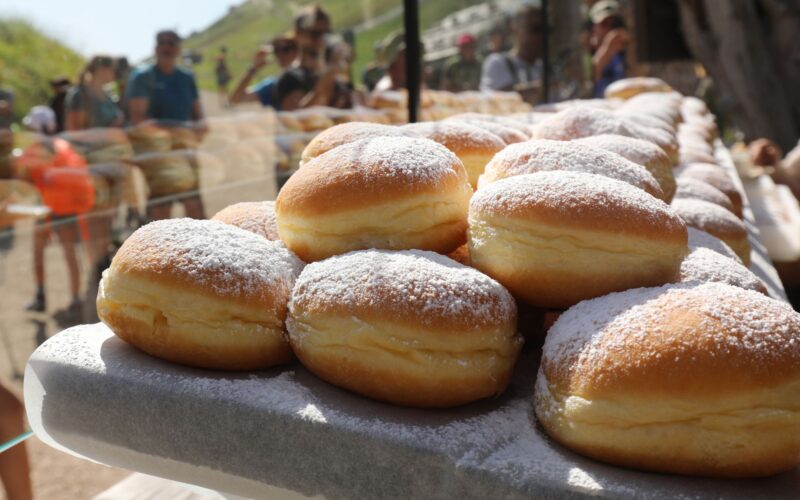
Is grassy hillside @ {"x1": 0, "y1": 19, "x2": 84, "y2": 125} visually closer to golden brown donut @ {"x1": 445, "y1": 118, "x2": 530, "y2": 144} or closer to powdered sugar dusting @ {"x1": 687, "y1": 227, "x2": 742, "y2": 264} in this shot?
golden brown donut @ {"x1": 445, "y1": 118, "x2": 530, "y2": 144}

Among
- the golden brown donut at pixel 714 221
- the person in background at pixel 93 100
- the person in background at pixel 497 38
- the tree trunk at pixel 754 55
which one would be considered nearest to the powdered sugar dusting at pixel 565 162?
the golden brown donut at pixel 714 221

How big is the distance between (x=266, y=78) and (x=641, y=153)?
4.79 ft

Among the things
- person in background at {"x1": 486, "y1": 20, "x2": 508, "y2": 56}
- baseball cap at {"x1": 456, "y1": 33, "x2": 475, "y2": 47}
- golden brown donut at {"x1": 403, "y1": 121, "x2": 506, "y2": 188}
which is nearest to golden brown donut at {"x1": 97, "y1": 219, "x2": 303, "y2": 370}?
golden brown donut at {"x1": 403, "y1": 121, "x2": 506, "y2": 188}

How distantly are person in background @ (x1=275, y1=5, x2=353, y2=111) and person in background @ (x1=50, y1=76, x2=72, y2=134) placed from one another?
59 centimetres

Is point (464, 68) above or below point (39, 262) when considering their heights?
above

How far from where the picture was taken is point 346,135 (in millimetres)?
820

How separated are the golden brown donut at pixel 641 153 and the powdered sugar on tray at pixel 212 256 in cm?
46

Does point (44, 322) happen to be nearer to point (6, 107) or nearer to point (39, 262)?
point (39, 262)

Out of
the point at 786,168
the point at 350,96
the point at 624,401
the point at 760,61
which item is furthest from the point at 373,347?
the point at 760,61

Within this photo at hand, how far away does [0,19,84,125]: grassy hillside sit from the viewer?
1.66 m

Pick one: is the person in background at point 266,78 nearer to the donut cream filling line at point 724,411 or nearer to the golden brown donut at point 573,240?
the golden brown donut at point 573,240

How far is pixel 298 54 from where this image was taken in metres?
2.17

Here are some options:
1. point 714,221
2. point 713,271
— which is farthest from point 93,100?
point 713,271

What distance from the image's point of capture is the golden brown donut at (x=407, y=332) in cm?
54
